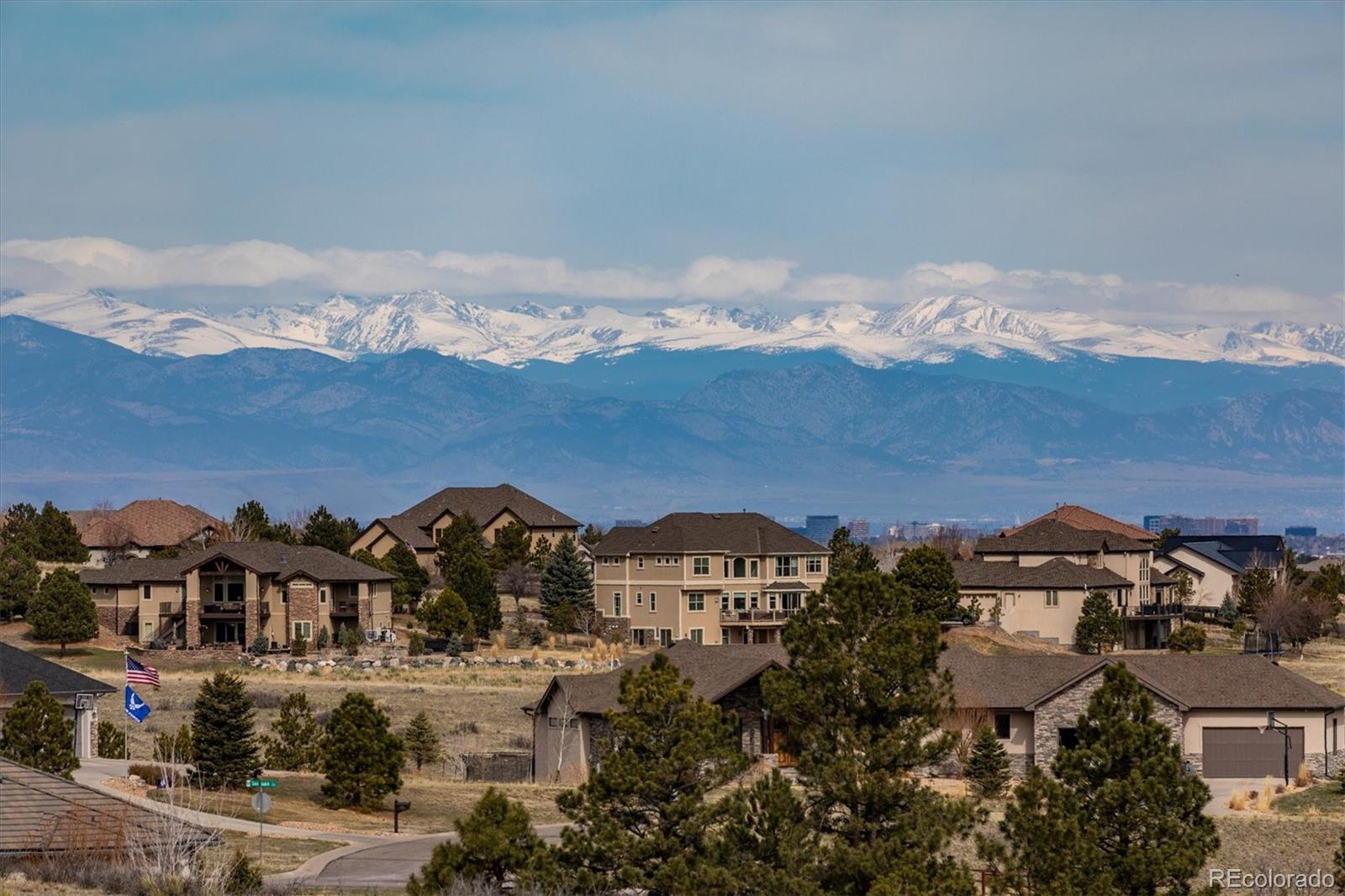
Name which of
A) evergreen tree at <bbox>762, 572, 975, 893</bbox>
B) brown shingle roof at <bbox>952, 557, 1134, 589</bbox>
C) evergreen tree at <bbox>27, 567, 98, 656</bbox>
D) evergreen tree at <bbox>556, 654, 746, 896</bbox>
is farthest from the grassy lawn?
brown shingle roof at <bbox>952, 557, 1134, 589</bbox>

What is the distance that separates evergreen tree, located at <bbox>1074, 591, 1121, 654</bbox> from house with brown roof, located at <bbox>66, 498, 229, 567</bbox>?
57.5 meters

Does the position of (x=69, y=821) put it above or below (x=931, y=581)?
below

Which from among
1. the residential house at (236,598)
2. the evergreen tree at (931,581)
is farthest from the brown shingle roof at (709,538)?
the residential house at (236,598)

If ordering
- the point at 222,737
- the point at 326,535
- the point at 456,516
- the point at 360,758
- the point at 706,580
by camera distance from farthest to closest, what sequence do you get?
the point at 456,516, the point at 326,535, the point at 706,580, the point at 222,737, the point at 360,758

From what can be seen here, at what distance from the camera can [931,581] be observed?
10300 centimetres

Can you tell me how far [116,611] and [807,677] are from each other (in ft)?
234

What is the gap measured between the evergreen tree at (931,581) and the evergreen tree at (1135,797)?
62203 mm

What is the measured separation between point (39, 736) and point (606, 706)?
1582 cm

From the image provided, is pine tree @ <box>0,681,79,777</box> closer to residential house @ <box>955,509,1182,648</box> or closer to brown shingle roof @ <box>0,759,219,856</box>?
brown shingle roof @ <box>0,759,219,856</box>

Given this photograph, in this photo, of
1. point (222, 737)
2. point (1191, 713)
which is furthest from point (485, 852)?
point (1191, 713)

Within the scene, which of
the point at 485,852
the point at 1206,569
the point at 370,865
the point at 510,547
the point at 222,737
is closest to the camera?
the point at 485,852

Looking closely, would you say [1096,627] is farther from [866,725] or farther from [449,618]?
[866,725]

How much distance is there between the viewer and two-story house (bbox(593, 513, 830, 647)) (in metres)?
112

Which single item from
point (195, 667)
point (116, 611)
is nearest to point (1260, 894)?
point (195, 667)
